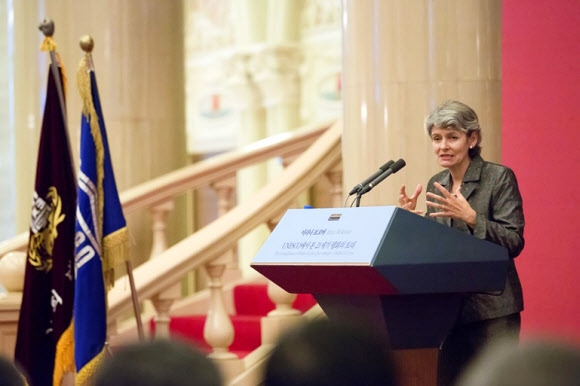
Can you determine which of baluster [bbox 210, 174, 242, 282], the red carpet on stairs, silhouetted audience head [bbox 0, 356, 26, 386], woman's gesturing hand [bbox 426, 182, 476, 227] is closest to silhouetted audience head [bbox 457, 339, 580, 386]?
silhouetted audience head [bbox 0, 356, 26, 386]

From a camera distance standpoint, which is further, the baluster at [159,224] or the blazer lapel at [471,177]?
the baluster at [159,224]

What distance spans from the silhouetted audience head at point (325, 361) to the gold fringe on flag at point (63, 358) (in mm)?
3684

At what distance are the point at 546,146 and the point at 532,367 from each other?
5.00 m

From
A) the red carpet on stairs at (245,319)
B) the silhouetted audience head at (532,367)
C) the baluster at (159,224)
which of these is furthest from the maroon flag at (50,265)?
the silhouetted audience head at (532,367)

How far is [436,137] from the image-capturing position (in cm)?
350

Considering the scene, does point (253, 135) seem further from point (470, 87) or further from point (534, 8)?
point (470, 87)

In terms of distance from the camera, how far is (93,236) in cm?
479

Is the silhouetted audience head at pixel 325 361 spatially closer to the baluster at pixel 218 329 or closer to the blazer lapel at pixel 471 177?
the blazer lapel at pixel 471 177

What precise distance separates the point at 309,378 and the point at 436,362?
2.09 m

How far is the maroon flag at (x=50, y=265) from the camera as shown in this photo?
488cm

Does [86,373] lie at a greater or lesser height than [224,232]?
lesser

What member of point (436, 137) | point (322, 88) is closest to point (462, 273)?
point (436, 137)

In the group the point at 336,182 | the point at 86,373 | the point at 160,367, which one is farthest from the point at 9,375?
the point at 336,182

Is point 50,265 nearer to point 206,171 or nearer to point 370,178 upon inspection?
point 206,171
